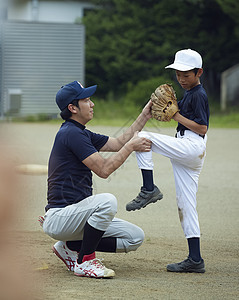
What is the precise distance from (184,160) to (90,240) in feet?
2.99

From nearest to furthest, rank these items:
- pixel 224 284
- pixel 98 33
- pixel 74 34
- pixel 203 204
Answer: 1. pixel 224 284
2. pixel 203 204
3. pixel 74 34
4. pixel 98 33

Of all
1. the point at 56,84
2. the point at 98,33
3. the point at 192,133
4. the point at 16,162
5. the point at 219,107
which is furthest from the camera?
the point at 98,33

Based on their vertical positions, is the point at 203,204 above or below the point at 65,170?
below

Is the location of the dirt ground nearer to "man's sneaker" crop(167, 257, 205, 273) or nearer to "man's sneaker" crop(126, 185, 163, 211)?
"man's sneaker" crop(167, 257, 205, 273)

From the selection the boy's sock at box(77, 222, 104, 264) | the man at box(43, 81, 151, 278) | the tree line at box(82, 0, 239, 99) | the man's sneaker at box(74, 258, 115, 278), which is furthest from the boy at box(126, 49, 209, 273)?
the tree line at box(82, 0, 239, 99)

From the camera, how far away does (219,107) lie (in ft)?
74.8

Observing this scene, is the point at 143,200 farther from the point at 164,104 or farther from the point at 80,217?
the point at 164,104

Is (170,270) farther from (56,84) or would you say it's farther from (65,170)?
(56,84)

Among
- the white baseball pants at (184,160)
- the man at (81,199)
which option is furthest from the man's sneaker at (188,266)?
the man at (81,199)

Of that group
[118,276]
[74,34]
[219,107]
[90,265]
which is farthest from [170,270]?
[219,107]

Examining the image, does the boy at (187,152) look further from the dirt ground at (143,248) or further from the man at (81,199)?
the dirt ground at (143,248)

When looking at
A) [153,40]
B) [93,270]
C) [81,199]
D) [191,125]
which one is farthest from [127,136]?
[153,40]

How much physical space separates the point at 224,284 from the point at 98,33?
24.5 m

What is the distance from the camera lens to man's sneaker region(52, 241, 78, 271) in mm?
4090
